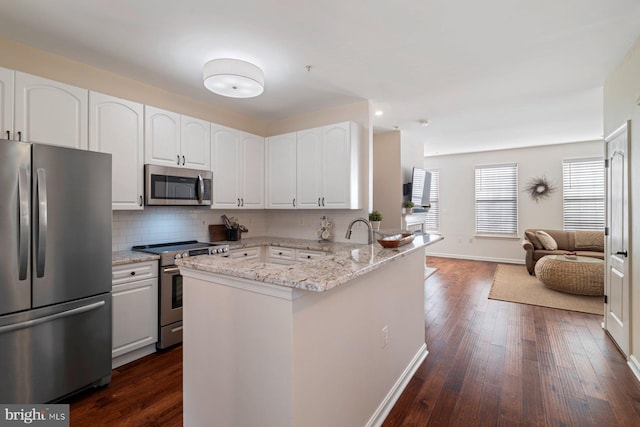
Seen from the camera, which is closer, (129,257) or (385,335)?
(385,335)

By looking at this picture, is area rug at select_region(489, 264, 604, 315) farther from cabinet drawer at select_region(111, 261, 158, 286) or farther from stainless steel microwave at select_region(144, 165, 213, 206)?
cabinet drawer at select_region(111, 261, 158, 286)

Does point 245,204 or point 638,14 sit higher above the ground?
point 638,14

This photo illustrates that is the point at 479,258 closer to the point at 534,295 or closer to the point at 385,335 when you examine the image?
the point at 534,295

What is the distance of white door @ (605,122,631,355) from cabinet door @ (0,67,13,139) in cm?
501

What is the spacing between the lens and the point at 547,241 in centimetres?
586

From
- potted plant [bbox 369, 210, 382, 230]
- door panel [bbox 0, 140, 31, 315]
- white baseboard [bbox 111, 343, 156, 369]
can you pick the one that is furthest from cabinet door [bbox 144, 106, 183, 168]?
potted plant [bbox 369, 210, 382, 230]

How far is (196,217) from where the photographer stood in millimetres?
3787

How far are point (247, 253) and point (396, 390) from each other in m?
2.32

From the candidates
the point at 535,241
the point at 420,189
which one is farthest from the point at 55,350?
the point at 535,241

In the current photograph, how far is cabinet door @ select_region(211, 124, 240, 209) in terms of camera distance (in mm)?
3605

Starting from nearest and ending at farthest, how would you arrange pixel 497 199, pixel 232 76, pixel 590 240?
pixel 232 76
pixel 590 240
pixel 497 199

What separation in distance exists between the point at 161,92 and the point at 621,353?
5.43 m

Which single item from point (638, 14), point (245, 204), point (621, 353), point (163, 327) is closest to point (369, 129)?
point (245, 204)

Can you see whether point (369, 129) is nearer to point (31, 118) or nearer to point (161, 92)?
point (161, 92)
